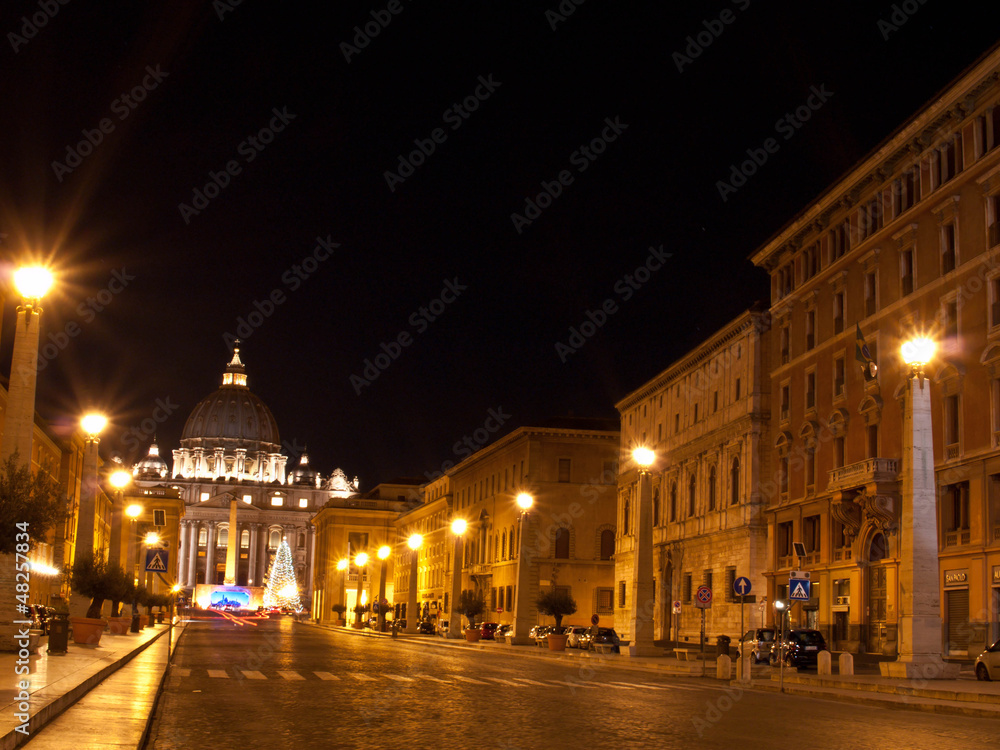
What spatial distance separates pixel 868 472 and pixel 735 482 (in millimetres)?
16074

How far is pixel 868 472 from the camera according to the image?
41.8 meters

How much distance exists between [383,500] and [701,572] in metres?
106

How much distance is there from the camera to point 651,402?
73.2 metres

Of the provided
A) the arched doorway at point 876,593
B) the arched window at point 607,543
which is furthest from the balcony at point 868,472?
the arched window at point 607,543

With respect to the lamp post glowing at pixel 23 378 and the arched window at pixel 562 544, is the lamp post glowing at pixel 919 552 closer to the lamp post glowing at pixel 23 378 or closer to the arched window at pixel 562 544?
the lamp post glowing at pixel 23 378

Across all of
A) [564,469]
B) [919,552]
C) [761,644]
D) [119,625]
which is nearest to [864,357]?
[761,644]

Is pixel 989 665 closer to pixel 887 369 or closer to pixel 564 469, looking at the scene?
pixel 887 369

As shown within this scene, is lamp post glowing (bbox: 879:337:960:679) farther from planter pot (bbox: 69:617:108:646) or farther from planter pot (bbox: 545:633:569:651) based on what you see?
planter pot (bbox: 545:633:569:651)

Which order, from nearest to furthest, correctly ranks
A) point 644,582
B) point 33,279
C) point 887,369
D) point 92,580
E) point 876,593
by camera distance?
point 33,279
point 92,580
point 644,582
point 876,593
point 887,369

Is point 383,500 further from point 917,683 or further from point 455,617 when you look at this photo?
point 917,683

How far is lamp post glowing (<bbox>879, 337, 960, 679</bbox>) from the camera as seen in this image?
27469 mm

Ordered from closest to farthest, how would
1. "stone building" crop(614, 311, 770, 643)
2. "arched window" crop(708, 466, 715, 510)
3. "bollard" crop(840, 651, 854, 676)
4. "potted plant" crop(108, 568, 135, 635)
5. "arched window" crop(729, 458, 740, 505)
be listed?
"bollard" crop(840, 651, 854, 676) < "potted plant" crop(108, 568, 135, 635) < "stone building" crop(614, 311, 770, 643) < "arched window" crop(729, 458, 740, 505) < "arched window" crop(708, 466, 715, 510)

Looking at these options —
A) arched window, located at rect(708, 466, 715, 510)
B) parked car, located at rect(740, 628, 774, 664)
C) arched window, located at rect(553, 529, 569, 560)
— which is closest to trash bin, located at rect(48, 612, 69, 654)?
parked car, located at rect(740, 628, 774, 664)

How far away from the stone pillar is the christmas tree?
538 feet
